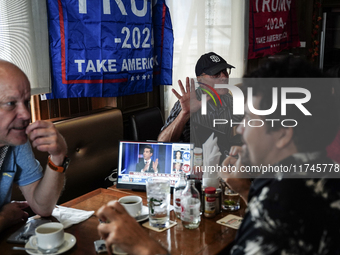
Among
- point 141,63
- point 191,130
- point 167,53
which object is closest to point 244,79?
point 191,130

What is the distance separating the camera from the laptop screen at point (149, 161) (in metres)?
1.59

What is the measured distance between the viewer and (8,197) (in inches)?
58.4

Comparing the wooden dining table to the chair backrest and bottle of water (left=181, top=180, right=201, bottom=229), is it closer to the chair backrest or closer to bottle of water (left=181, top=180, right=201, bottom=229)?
bottle of water (left=181, top=180, right=201, bottom=229)

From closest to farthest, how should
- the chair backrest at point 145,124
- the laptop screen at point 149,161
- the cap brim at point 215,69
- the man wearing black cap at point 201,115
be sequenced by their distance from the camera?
the laptop screen at point 149,161 < the man wearing black cap at point 201,115 < the cap brim at point 215,69 < the chair backrest at point 145,124

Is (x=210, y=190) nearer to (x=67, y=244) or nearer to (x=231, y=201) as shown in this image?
(x=231, y=201)

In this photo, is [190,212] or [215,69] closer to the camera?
[190,212]

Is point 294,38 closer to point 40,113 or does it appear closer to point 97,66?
point 97,66

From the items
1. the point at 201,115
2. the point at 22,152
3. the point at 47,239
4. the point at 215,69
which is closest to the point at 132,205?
the point at 47,239

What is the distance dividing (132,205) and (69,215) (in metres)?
0.29

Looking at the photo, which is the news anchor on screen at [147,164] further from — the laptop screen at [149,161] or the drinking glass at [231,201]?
the drinking glass at [231,201]

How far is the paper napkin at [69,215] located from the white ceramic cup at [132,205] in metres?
0.16

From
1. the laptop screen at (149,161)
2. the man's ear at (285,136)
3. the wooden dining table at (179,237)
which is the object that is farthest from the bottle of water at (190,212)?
the man's ear at (285,136)

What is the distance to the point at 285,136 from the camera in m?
0.85

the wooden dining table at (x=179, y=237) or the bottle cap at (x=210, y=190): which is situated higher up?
the bottle cap at (x=210, y=190)
